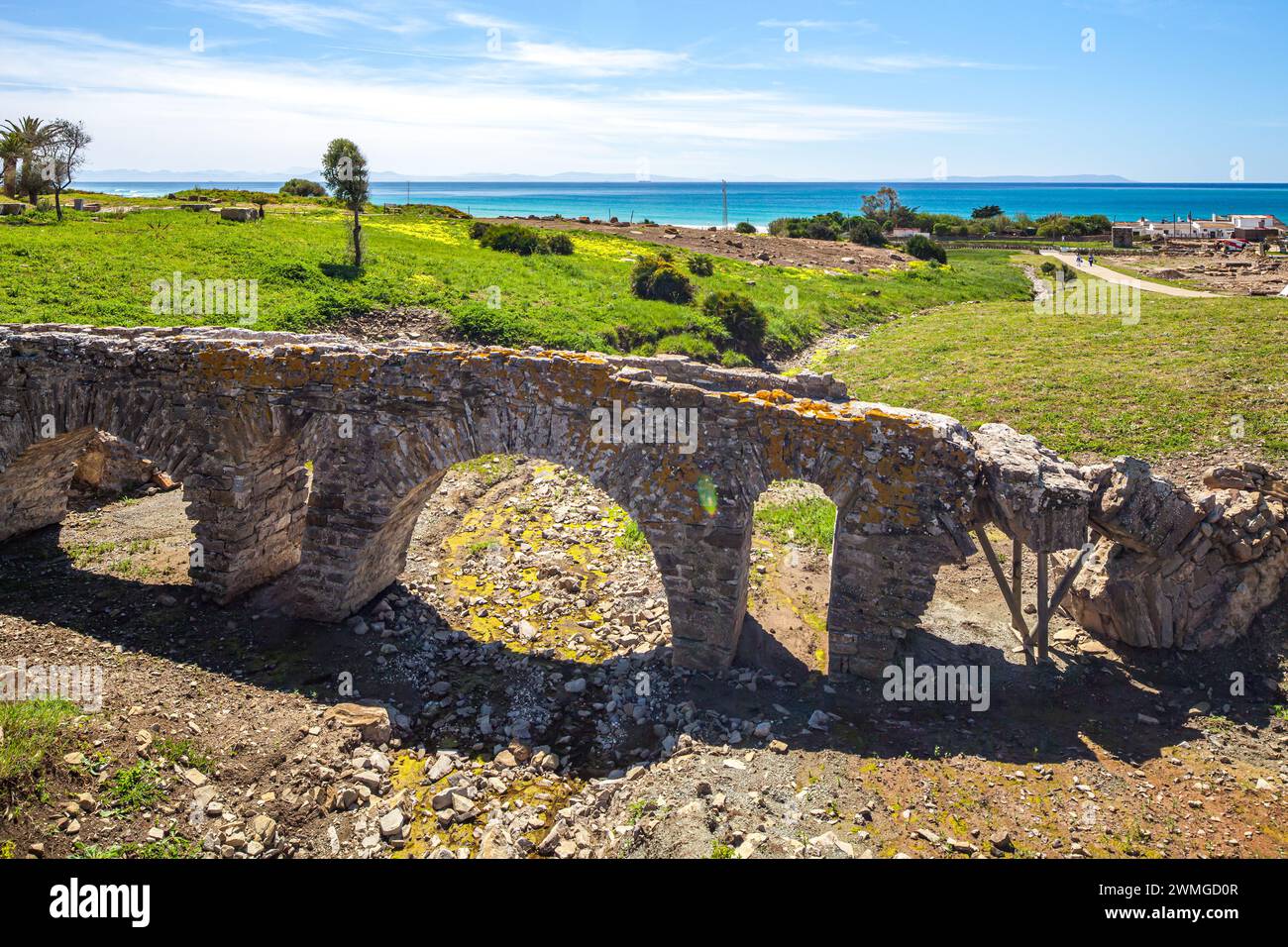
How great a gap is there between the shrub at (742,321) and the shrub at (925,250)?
98.7 ft

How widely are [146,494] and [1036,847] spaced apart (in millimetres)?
16344

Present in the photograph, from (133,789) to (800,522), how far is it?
424 inches

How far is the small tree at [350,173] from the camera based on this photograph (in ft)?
94.2

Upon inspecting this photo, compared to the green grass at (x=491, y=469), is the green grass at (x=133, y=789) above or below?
below

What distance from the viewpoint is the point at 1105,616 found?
10.8 metres

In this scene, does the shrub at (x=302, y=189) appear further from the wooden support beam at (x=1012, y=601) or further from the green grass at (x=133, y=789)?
the wooden support beam at (x=1012, y=601)

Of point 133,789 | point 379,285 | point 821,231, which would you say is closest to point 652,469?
point 133,789

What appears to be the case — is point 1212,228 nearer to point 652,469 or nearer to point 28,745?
point 652,469

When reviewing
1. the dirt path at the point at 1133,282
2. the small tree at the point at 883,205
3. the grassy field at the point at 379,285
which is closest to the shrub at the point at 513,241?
the grassy field at the point at 379,285

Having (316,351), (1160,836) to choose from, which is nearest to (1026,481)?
(1160,836)

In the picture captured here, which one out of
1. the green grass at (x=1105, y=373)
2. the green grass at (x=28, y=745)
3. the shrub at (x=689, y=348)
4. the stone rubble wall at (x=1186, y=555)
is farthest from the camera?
the shrub at (x=689, y=348)

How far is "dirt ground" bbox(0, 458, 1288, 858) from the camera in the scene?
24.0 feet

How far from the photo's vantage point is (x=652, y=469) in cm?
998

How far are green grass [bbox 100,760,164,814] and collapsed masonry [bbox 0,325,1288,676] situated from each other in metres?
3.75
